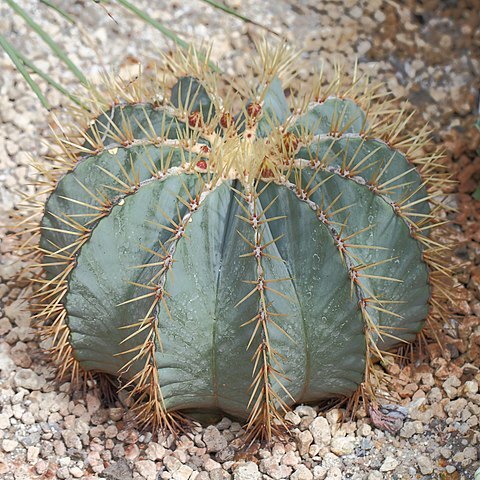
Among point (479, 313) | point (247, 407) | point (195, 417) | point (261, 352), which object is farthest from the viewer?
point (479, 313)

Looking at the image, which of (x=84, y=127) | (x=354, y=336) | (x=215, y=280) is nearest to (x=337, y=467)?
(x=354, y=336)

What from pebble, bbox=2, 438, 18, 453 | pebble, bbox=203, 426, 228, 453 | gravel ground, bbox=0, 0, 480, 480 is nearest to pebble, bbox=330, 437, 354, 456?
gravel ground, bbox=0, 0, 480, 480

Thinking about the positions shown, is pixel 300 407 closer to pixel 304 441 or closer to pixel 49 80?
pixel 304 441

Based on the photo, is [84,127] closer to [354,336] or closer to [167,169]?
[167,169]

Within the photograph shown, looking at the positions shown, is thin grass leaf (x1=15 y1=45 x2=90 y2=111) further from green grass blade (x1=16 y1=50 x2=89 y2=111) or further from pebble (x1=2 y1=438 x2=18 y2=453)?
pebble (x1=2 y1=438 x2=18 y2=453)

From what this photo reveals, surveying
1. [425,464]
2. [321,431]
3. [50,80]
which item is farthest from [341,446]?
[50,80]
